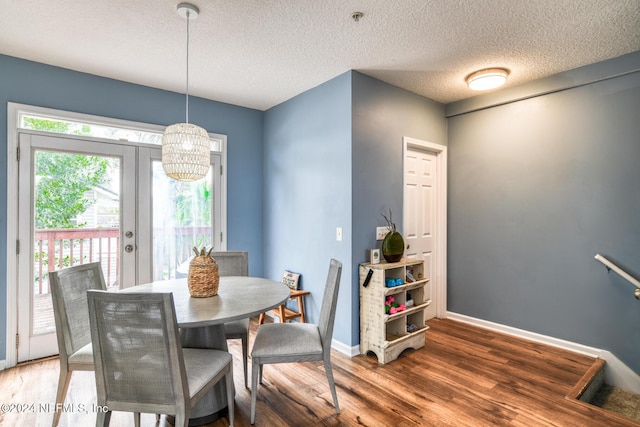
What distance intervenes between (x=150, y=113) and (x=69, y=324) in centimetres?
221

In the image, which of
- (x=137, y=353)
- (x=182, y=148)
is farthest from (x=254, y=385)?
(x=182, y=148)

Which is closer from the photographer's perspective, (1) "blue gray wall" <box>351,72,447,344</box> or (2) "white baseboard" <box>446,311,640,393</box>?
(2) "white baseboard" <box>446,311,640,393</box>

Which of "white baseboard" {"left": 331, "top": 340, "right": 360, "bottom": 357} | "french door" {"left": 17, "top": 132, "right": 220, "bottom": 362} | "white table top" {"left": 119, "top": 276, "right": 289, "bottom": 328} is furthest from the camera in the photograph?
"white baseboard" {"left": 331, "top": 340, "right": 360, "bottom": 357}

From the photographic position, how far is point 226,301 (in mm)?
1880

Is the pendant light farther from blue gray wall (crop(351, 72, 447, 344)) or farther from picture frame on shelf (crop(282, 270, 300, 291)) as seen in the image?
picture frame on shelf (crop(282, 270, 300, 291))

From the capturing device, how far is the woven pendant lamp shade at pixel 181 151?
6.77 feet

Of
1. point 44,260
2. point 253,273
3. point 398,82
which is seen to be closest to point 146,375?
point 44,260

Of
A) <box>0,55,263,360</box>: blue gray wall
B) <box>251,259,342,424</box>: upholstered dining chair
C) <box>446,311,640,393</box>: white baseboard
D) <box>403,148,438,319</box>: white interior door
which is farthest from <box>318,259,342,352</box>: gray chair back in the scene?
<box>446,311,640,393</box>: white baseboard

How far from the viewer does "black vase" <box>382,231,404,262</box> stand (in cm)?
293

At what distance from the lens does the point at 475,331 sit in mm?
3438

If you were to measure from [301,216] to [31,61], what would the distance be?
268cm

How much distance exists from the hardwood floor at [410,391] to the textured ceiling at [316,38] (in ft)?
8.29

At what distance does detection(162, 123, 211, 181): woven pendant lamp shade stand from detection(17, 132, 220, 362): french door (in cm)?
140

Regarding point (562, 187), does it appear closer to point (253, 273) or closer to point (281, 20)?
point (281, 20)
